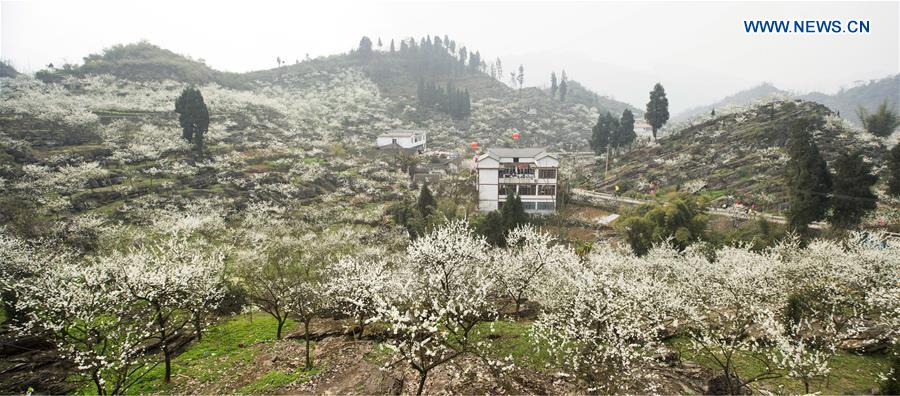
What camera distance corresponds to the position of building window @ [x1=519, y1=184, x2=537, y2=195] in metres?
63.8

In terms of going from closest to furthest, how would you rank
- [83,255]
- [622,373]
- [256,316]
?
[622,373]
[256,316]
[83,255]

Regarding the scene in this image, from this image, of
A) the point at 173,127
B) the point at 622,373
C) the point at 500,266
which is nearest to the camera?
the point at 622,373

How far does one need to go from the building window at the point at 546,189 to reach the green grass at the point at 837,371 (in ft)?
137

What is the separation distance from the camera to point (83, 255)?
36562mm

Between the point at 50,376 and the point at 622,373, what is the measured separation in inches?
1146

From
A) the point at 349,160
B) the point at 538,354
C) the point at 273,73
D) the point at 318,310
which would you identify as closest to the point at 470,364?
the point at 538,354

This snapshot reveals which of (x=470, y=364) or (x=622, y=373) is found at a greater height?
(x=622, y=373)

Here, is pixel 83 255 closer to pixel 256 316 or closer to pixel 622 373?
pixel 256 316

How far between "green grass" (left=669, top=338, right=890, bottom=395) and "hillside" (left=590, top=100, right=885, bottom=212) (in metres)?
38.7

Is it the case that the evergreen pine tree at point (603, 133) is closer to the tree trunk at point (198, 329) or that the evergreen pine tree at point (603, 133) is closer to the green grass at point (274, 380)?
the green grass at point (274, 380)

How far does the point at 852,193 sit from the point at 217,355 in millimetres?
59117

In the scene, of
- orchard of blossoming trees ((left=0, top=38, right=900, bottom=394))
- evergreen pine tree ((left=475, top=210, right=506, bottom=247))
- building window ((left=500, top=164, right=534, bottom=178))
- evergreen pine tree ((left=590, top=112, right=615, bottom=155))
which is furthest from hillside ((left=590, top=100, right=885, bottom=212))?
evergreen pine tree ((left=475, top=210, right=506, bottom=247))

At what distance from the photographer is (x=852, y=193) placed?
4012cm

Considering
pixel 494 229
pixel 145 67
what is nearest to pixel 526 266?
pixel 494 229
